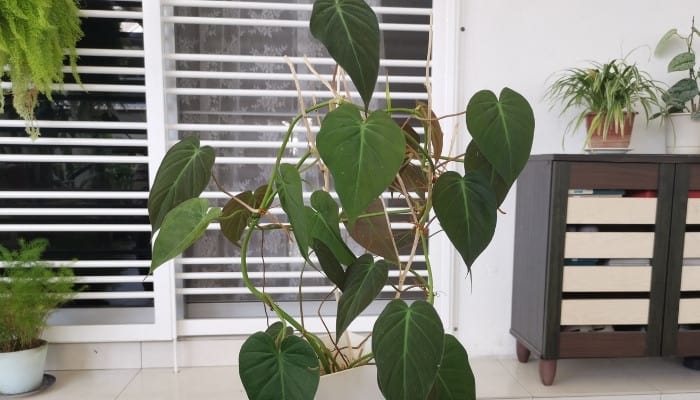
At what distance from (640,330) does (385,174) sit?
Answer: 1.28 m

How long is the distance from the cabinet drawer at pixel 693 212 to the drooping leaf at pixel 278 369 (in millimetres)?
1297

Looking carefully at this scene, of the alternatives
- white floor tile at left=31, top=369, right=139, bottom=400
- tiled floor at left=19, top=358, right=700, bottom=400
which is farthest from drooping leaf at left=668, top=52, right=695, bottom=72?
white floor tile at left=31, top=369, right=139, bottom=400

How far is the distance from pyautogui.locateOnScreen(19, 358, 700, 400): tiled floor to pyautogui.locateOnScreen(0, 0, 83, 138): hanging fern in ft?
2.67

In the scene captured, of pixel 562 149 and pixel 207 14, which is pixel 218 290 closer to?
pixel 207 14

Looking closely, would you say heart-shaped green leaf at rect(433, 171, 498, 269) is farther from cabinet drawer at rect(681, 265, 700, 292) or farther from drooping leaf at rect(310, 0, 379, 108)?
cabinet drawer at rect(681, 265, 700, 292)

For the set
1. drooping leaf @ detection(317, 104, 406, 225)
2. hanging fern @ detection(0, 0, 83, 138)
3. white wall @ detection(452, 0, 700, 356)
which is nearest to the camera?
drooping leaf @ detection(317, 104, 406, 225)

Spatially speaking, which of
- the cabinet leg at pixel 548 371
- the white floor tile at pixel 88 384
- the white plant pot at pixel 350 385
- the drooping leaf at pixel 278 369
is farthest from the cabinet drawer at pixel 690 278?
the white floor tile at pixel 88 384

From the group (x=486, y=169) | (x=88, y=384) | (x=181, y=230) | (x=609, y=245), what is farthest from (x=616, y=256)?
(x=88, y=384)

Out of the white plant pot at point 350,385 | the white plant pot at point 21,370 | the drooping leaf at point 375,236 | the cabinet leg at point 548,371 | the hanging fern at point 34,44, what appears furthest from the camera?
the cabinet leg at point 548,371

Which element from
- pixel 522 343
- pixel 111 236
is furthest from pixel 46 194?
pixel 522 343

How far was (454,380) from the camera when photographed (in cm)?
55

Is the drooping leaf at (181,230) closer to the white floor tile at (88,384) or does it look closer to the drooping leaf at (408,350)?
the drooping leaf at (408,350)

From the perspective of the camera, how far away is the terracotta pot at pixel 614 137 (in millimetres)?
1364

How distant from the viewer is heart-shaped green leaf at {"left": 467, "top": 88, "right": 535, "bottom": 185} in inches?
21.1
